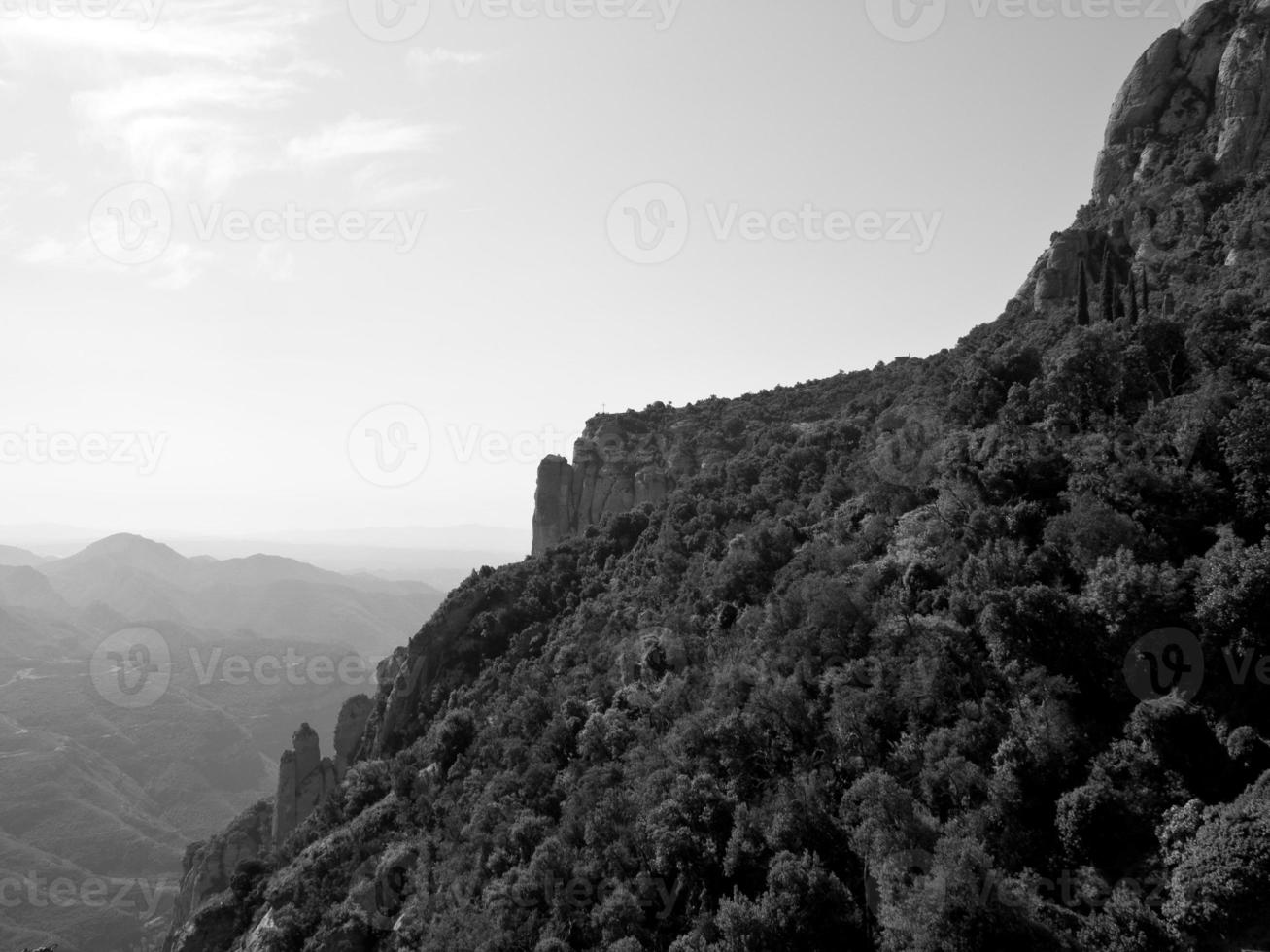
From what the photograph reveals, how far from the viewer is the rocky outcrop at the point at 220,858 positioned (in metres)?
59.8

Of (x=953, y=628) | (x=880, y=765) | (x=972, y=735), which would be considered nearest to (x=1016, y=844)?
(x=972, y=735)

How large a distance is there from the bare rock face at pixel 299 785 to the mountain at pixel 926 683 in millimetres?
1324

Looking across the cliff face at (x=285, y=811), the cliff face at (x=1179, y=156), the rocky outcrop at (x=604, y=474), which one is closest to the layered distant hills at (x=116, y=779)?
the cliff face at (x=285, y=811)

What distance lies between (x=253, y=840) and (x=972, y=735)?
59.0m

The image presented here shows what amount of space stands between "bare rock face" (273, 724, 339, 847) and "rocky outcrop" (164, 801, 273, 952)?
2.23 m

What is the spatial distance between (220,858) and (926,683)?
58630 millimetres

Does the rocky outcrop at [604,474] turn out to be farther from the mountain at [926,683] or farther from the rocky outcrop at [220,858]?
the rocky outcrop at [220,858]

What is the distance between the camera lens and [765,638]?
36.2 metres

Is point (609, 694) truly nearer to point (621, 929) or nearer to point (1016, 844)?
point (621, 929)

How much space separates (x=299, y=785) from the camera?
58.9 metres

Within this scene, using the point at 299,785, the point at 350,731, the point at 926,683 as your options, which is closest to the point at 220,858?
the point at 299,785

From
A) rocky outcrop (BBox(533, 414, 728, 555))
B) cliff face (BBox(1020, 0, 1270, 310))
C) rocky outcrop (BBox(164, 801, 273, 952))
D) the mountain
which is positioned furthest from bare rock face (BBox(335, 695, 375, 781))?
cliff face (BBox(1020, 0, 1270, 310))

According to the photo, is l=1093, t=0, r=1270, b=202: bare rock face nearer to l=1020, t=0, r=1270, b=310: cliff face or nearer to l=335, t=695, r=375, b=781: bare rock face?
l=1020, t=0, r=1270, b=310: cliff face

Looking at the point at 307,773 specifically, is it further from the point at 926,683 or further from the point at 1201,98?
the point at 1201,98
